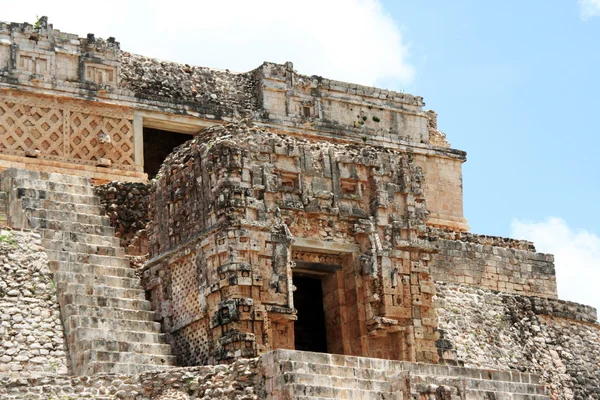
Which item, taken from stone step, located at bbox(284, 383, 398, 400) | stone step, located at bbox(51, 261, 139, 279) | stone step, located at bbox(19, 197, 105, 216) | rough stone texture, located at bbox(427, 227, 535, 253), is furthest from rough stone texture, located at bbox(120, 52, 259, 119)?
stone step, located at bbox(284, 383, 398, 400)

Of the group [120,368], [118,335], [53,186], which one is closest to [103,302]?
[118,335]

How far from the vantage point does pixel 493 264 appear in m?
23.1

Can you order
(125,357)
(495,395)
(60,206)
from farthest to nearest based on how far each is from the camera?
(60,206)
(495,395)
(125,357)

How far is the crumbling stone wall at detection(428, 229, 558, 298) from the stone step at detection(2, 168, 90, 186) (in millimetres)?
5692

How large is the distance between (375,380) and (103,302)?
3.44 metres

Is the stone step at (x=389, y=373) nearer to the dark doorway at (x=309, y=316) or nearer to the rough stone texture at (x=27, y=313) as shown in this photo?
the rough stone texture at (x=27, y=313)

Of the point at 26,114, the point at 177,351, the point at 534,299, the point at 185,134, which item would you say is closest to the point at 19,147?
the point at 26,114

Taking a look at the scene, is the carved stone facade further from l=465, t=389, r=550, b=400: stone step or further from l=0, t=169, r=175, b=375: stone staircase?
l=465, t=389, r=550, b=400: stone step

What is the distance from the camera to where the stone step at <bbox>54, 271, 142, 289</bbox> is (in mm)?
16797

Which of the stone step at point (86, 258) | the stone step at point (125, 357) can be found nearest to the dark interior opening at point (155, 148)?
the stone step at point (86, 258)

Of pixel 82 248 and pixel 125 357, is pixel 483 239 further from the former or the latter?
pixel 125 357

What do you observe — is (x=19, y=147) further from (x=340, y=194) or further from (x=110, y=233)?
(x=340, y=194)

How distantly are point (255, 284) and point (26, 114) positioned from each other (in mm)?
6916

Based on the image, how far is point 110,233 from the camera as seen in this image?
18.3 metres
